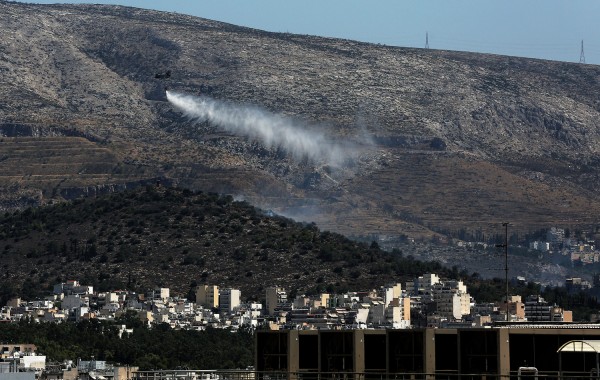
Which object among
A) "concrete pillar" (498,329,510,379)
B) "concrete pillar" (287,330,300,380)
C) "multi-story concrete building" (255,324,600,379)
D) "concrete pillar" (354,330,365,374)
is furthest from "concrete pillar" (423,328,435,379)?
"concrete pillar" (287,330,300,380)

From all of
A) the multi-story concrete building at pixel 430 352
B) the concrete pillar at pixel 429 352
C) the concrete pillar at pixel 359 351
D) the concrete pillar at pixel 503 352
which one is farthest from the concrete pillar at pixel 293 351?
the concrete pillar at pixel 503 352

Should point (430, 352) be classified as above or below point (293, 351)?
above

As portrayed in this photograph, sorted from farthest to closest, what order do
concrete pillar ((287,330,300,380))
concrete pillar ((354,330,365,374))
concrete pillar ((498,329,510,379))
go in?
1. concrete pillar ((287,330,300,380))
2. concrete pillar ((354,330,365,374))
3. concrete pillar ((498,329,510,379))

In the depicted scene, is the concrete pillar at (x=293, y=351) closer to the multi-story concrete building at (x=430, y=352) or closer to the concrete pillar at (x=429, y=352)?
the multi-story concrete building at (x=430, y=352)

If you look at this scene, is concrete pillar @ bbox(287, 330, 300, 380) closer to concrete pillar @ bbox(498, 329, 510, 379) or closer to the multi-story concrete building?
the multi-story concrete building

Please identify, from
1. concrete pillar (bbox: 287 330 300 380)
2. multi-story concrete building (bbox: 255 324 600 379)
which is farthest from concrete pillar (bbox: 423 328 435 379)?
concrete pillar (bbox: 287 330 300 380)

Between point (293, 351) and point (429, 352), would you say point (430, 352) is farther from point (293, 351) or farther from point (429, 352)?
point (293, 351)

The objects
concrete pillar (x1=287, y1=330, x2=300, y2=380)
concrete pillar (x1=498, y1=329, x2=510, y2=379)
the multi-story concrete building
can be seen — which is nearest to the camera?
concrete pillar (x1=498, y1=329, x2=510, y2=379)

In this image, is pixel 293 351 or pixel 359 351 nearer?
pixel 359 351

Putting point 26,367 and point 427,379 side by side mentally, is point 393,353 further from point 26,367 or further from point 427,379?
point 26,367

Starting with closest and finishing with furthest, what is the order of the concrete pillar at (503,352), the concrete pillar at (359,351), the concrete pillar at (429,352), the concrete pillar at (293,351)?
the concrete pillar at (503,352) < the concrete pillar at (429,352) < the concrete pillar at (359,351) < the concrete pillar at (293,351)

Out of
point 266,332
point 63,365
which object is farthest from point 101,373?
point 266,332

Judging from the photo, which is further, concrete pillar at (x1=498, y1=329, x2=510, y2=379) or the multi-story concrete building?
the multi-story concrete building

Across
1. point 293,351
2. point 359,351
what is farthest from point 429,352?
point 293,351
